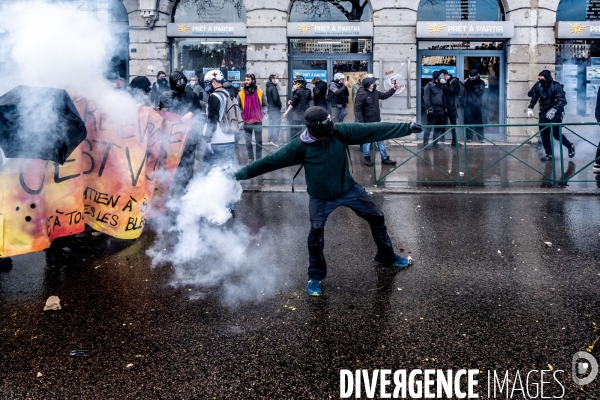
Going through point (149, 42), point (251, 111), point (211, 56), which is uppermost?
point (149, 42)

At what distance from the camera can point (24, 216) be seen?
194 inches

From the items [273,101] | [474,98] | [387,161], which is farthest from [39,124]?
[474,98]

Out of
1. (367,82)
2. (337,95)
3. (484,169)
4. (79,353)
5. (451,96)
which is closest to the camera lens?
(79,353)

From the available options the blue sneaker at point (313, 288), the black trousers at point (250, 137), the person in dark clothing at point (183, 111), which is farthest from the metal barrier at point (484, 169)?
the blue sneaker at point (313, 288)

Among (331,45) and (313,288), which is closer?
(313,288)

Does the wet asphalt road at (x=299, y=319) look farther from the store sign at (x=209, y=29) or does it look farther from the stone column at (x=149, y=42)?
the store sign at (x=209, y=29)

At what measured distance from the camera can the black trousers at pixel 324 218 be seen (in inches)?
181

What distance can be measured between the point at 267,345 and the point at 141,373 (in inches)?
32.2

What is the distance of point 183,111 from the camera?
7.42 metres

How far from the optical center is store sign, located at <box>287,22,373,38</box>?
15.1 meters

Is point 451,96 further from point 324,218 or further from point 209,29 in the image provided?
point 324,218

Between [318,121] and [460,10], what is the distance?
1319 centimetres

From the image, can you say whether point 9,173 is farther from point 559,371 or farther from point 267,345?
point 559,371

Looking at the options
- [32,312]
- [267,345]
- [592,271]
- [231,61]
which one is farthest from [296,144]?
[231,61]
